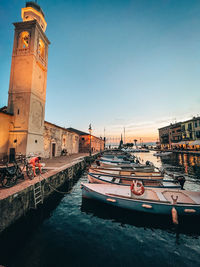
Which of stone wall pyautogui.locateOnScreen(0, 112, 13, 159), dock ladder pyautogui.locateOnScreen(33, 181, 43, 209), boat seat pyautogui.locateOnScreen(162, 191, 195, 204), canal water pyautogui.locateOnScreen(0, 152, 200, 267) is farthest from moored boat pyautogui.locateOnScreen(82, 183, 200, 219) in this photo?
stone wall pyautogui.locateOnScreen(0, 112, 13, 159)

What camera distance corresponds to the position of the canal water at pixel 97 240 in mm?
3910

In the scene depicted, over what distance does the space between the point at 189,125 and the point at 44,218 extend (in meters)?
56.0

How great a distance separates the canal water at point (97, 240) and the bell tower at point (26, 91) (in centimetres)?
1078

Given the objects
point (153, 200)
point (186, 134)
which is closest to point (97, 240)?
point (153, 200)

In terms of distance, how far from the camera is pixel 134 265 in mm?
3770

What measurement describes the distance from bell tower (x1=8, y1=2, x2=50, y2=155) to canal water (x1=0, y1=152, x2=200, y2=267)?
10778 millimetres

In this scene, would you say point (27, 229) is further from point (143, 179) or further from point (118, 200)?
point (143, 179)

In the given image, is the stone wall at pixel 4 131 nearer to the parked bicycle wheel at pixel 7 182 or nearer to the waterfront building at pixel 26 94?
the waterfront building at pixel 26 94

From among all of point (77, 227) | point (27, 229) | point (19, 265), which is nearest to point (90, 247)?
point (77, 227)

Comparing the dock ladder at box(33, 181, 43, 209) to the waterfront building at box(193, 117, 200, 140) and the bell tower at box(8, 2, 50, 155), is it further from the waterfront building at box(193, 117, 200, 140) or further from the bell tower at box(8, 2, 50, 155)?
the waterfront building at box(193, 117, 200, 140)

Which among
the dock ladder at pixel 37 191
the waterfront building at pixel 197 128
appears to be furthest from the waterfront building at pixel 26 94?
the waterfront building at pixel 197 128

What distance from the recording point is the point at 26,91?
1530cm

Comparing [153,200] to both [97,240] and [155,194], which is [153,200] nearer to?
[155,194]

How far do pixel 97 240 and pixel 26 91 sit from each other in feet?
56.4
